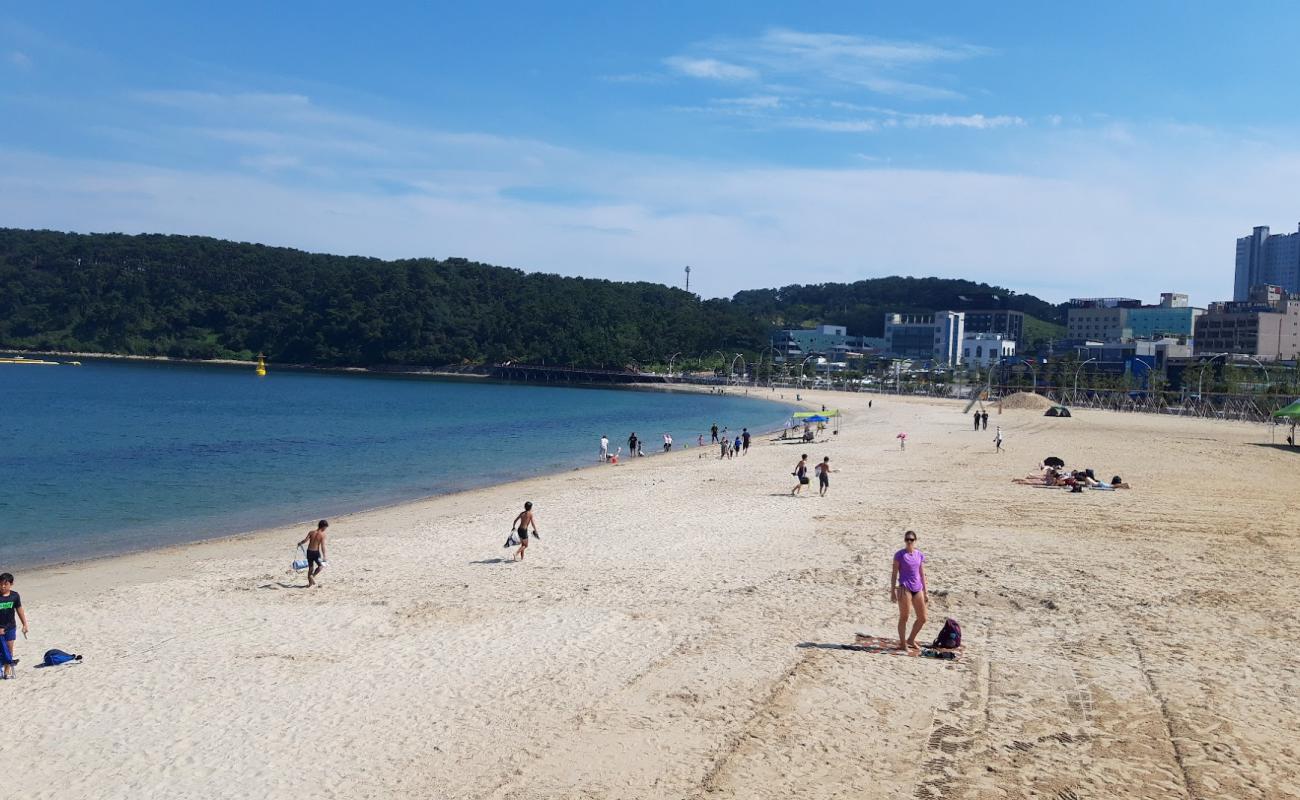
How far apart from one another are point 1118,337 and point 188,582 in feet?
599

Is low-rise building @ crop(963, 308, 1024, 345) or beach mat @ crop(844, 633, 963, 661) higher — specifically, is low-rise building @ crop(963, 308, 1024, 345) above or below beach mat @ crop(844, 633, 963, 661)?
above

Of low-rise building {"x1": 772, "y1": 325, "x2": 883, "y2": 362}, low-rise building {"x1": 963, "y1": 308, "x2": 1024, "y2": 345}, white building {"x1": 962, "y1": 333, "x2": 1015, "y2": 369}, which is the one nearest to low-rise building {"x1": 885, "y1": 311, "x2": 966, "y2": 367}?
white building {"x1": 962, "y1": 333, "x2": 1015, "y2": 369}

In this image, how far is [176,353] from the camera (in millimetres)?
157875

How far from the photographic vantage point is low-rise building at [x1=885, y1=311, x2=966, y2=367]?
162 metres

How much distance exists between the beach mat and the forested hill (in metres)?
141

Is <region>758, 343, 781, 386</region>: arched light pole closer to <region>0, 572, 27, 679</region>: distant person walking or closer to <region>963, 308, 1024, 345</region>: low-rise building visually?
<region>963, 308, 1024, 345</region>: low-rise building

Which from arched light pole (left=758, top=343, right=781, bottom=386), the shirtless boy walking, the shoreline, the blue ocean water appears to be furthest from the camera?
arched light pole (left=758, top=343, right=781, bottom=386)

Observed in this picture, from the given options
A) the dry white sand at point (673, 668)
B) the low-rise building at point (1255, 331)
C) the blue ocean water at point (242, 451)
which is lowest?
the blue ocean water at point (242, 451)

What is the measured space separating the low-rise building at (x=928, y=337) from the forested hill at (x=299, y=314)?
26222mm

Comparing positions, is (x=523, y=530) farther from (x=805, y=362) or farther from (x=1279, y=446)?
(x=805, y=362)

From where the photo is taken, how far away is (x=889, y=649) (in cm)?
998

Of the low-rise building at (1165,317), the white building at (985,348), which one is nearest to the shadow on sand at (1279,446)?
the white building at (985,348)

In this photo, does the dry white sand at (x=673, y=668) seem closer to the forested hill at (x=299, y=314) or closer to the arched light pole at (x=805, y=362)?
the arched light pole at (x=805, y=362)

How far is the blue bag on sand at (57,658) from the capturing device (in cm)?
994
